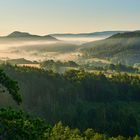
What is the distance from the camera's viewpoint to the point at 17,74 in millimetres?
195625

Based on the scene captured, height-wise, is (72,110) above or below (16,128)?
below

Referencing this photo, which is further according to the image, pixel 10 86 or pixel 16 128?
pixel 10 86

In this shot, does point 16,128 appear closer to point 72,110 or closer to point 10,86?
point 10,86

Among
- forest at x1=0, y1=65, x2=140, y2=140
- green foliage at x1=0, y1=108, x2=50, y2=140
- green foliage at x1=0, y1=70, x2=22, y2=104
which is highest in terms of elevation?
green foliage at x1=0, y1=70, x2=22, y2=104

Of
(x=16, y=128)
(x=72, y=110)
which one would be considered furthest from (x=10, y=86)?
(x=72, y=110)

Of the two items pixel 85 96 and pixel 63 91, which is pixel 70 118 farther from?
pixel 85 96

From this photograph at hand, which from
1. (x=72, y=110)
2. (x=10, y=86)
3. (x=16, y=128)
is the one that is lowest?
(x=72, y=110)

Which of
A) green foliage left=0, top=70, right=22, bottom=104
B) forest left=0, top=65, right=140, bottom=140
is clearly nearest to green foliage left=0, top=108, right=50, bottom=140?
green foliage left=0, top=70, right=22, bottom=104

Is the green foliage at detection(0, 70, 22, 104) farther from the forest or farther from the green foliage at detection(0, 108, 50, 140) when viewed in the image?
the forest

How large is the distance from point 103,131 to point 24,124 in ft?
367

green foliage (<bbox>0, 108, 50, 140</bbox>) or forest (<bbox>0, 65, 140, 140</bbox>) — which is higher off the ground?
green foliage (<bbox>0, 108, 50, 140</bbox>)

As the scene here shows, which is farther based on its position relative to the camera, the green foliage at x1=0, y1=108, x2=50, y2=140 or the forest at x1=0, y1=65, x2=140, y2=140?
the forest at x1=0, y1=65, x2=140, y2=140

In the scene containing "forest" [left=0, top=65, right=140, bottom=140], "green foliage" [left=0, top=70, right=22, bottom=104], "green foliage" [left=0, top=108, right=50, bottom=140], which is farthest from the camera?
"forest" [left=0, top=65, right=140, bottom=140]

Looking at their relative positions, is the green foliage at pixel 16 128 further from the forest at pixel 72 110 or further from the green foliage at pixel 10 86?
the forest at pixel 72 110
